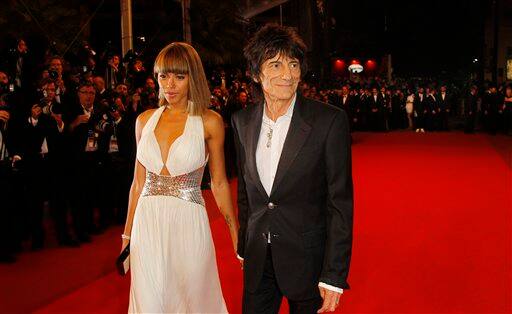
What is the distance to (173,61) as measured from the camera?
350 cm

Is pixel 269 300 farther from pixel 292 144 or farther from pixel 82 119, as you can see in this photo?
pixel 82 119

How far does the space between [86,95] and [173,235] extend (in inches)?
184

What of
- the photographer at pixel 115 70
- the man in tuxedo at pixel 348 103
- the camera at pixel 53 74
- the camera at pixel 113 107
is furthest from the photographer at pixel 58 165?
the man in tuxedo at pixel 348 103

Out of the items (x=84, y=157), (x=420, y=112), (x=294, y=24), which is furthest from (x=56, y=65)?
(x=294, y=24)

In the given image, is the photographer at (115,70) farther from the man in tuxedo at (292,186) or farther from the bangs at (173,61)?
the man in tuxedo at (292,186)

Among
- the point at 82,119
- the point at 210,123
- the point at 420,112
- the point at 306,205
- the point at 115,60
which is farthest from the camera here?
the point at 420,112

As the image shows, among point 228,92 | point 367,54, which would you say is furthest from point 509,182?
point 367,54

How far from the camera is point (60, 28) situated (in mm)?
14898

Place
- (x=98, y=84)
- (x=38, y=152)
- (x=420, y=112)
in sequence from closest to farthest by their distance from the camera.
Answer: (x=38, y=152), (x=98, y=84), (x=420, y=112)

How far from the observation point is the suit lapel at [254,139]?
2855 millimetres

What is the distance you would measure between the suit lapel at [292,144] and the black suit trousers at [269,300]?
0.34m

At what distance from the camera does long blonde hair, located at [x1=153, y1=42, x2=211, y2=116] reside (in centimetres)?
350

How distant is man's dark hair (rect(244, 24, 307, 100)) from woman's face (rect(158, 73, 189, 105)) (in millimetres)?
694

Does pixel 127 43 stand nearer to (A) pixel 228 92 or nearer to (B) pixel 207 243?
(A) pixel 228 92
